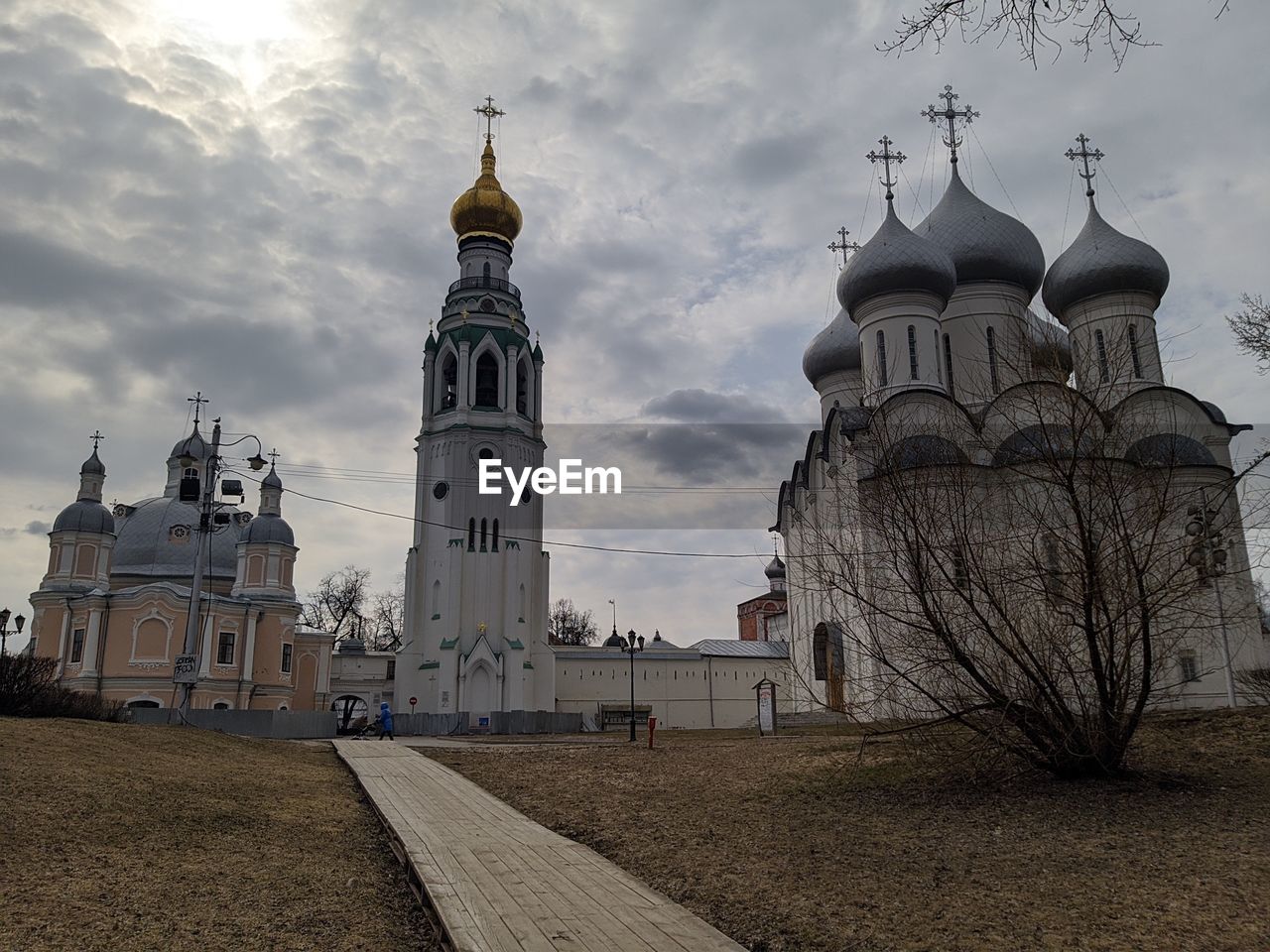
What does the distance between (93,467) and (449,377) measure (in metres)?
17.2

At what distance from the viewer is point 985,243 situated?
30.8 m

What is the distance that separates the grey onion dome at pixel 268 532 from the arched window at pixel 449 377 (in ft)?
33.5

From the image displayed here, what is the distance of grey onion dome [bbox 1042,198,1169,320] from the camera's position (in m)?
29.1

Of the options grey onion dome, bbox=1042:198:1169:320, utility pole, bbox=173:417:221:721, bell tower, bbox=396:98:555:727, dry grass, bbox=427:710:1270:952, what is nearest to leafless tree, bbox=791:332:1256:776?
dry grass, bbox=427:710:1270:952

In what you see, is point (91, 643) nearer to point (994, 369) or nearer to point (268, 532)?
point (268, 532)

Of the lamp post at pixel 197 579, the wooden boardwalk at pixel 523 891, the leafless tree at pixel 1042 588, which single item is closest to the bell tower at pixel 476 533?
the lamp post at pixel 197 579

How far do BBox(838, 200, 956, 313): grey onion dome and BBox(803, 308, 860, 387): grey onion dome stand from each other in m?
4.43

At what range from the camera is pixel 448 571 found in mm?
41062

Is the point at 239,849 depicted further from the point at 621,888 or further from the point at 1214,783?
the point at 1214,783

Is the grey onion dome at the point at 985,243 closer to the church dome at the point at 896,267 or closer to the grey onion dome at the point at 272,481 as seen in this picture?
the church dome at the point at 896,267

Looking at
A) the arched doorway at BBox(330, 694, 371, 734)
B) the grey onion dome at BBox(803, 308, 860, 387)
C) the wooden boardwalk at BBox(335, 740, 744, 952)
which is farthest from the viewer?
the arched doorway at BBox(330, 694, 371, 734)

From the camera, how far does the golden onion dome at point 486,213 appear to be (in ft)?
156

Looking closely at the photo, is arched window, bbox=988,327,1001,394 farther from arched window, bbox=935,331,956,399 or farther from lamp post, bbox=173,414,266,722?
lamp post, bbox=173,414,266,722

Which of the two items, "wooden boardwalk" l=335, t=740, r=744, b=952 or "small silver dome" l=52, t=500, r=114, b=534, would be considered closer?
"wooden boardwalk" l=335, t=740, r=744, b=952
